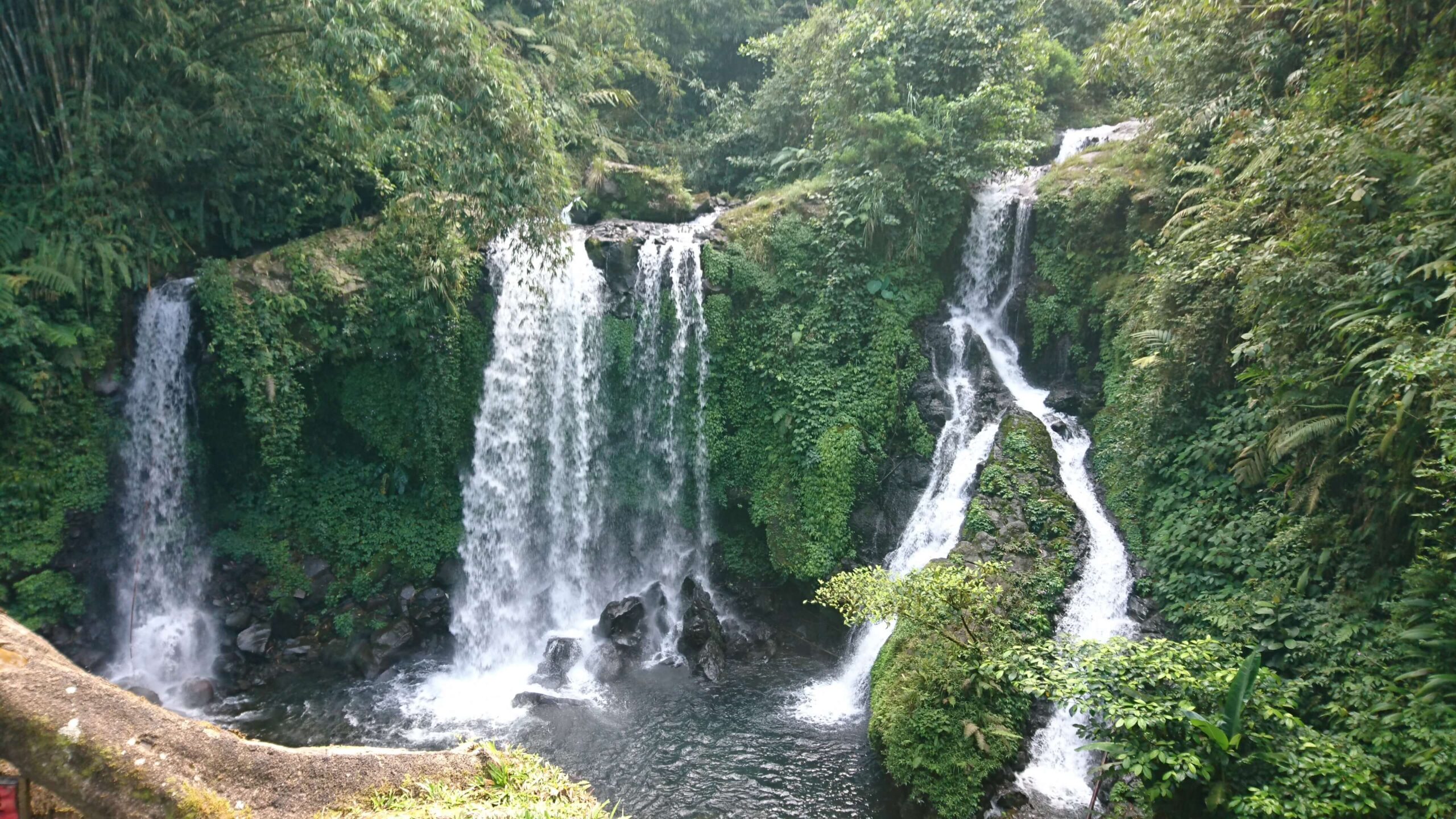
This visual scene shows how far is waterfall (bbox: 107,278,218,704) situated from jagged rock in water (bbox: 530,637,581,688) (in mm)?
5010

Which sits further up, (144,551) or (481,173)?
(481,173)

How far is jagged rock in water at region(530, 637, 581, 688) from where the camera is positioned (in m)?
Result: 11.0

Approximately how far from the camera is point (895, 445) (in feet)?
39.7

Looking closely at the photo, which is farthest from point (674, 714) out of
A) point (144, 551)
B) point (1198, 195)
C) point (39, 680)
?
point (1198, 195)

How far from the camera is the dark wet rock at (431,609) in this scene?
11891mm

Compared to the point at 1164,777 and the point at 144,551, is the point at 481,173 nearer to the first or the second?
the point at 144,551

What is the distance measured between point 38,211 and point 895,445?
41.4ft

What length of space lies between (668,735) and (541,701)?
2.09 m

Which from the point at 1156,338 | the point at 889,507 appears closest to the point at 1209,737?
the point at 1156,338

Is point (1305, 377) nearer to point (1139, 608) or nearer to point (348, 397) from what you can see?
point (1139, 608)

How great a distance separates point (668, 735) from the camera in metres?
9.44

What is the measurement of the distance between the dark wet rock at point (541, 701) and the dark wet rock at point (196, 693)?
14.1 feet

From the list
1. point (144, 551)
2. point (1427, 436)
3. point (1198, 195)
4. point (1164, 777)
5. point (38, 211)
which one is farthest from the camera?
point (144, 551)

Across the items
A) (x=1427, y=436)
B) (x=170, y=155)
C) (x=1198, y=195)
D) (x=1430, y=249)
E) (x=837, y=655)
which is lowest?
(x=837, y=655)
